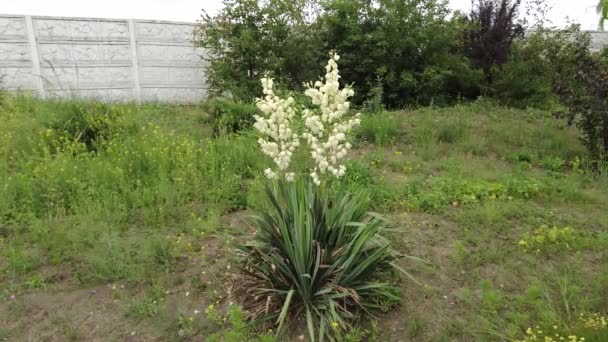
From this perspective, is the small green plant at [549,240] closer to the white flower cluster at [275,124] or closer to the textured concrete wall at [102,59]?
the white flower cluster at [275,124]

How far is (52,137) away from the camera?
5785 mm

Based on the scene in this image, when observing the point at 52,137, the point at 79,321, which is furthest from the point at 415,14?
the point at 79,321

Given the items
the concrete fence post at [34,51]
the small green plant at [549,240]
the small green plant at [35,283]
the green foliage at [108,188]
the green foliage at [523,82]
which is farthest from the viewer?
the green foliage at [523,82]

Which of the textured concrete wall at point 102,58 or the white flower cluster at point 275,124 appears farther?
the textured concrete wall at point 102,58

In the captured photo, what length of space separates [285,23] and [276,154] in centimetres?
692

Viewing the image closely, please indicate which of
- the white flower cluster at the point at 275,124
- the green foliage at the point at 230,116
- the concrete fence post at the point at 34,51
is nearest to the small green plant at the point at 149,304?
the white flower cluster at the point at 275,124

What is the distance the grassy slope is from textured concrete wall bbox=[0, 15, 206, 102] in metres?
2.70

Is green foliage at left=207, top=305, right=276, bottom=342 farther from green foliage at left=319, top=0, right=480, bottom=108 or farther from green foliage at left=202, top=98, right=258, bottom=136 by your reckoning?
green foliage at left=319, top=0, right=480, bottom=108

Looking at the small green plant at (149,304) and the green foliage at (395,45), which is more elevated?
the green foliage at (395,45)

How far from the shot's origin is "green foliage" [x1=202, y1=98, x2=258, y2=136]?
6.73 metres

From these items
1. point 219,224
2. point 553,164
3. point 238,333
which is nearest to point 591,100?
point 553,164

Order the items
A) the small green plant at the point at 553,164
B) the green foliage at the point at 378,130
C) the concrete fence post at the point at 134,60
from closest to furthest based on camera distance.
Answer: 1. the small green plant at the point at 553,164
2. the green foliage at the point at 378,130
3. the concrete fence post at the point at 134,60

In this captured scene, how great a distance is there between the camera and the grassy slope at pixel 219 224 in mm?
3061

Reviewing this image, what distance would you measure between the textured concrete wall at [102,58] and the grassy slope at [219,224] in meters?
2.70
